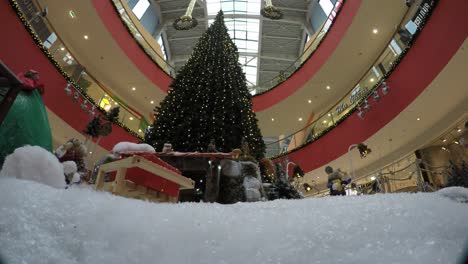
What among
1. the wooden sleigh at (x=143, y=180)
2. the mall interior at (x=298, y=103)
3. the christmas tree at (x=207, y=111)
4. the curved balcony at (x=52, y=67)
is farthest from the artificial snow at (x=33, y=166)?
the curved balcony at (x=52, y=67)

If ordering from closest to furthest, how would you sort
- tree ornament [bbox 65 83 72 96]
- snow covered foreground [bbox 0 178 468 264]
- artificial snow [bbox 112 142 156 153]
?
snow covered foreground [bbox 0 178 468 264]
artificial snow [bbox 112 142 156 153]
tree ornament [bbox 65 83 72 96]

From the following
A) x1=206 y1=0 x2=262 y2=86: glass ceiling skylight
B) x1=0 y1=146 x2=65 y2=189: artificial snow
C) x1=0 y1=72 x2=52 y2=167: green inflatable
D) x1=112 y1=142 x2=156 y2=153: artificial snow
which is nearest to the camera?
x1=0 y1=146 x2=65 y2=189: artificial snow

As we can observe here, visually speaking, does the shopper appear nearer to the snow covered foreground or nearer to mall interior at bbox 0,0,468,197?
mall interior at bbox 0,0,468,197

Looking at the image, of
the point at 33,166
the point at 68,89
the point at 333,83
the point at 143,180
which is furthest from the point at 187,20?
the point at 33,166

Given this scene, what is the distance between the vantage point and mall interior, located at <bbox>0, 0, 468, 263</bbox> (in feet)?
6.06

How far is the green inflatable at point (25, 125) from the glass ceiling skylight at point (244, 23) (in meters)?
15.5

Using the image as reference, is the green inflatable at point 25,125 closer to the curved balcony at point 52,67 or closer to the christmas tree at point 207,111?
the christmas tree at point 207,111

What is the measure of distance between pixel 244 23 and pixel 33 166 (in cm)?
1785

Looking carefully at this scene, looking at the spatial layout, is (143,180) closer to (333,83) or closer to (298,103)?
(333,83)

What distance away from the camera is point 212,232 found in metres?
0.81

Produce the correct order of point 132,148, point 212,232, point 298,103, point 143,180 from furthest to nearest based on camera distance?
point 298,103 → point 132,148 → point 143,180 → point 212,232

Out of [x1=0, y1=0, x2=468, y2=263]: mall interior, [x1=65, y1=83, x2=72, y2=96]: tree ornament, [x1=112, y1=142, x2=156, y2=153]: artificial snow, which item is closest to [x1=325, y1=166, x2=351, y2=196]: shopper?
[x1=0, y1=0, x2=468, y2=263]: mall interior

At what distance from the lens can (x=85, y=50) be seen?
32.6 ft

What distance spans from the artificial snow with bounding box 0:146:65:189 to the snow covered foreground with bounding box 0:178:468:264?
495 millimetres
